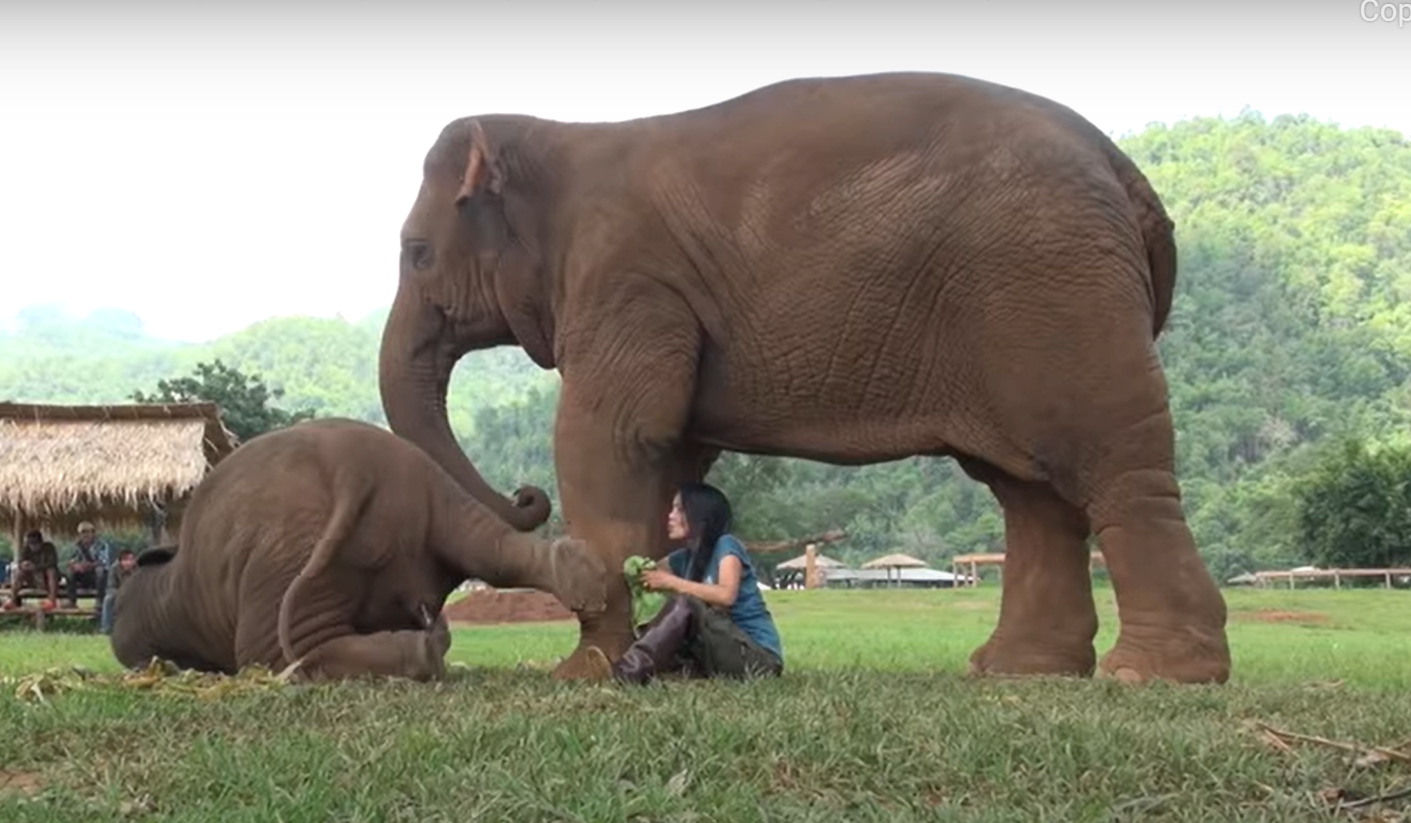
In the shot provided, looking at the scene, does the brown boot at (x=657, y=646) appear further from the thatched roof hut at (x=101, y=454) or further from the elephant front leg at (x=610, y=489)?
the thatched roof hut at (x=101, y=454)

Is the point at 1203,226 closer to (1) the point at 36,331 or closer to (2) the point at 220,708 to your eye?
(2) the point at 220,708

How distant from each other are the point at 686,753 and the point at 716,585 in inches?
93.5

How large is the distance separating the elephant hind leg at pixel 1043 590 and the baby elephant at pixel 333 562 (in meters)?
1.97

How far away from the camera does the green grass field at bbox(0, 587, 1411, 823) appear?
3.30 m

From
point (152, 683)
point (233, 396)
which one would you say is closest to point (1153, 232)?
point (152, 683)

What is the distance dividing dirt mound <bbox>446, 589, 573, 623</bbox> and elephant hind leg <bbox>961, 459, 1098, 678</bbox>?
1422cm

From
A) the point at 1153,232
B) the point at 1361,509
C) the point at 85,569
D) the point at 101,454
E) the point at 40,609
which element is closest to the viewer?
the point at 1153,232

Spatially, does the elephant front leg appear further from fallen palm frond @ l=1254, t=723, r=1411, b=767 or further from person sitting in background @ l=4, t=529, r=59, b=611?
A: person sitting in background @ l=4, t=529, r=59, b=611

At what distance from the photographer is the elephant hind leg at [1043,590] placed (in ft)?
23.1

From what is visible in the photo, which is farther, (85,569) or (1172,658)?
(85,569)

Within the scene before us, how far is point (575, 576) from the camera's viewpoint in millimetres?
6145

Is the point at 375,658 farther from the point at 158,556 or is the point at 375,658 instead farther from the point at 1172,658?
the point at 1172,658

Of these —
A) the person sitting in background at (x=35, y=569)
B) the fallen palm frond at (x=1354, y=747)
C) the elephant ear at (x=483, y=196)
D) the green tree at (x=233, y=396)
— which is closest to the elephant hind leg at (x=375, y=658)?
the elephant ear at (x=483, y=196)

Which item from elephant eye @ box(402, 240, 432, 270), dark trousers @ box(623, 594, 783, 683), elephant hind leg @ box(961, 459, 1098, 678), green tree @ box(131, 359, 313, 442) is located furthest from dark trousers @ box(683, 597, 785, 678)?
green tree @ box(131, 359, 313, 442)
